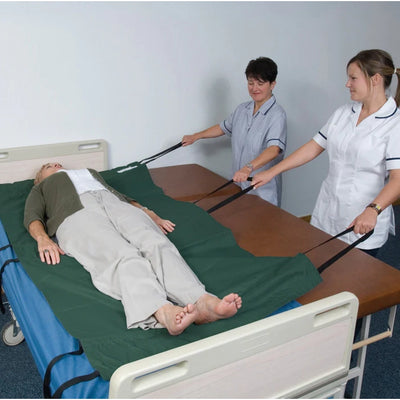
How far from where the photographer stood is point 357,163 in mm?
2002

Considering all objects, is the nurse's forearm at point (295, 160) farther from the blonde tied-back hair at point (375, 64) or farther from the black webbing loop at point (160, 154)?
the black webbing loop at point (160, 154)

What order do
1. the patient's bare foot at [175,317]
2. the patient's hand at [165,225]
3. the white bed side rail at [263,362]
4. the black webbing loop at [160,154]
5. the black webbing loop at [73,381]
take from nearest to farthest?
the white bed side rail at [263,362] < the black webbing loop at [73,381] < the patient's bare foot at [175,317] < the patient's hand at [165,225] < the black webbing loop at [160,154]

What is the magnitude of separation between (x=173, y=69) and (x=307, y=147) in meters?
1.15

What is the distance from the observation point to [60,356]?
4.18 feet

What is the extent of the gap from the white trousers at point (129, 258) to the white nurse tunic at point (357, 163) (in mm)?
872

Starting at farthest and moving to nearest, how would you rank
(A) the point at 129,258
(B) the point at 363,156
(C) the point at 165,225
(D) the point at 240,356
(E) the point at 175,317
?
(C) the point at 165,225 < (B) the point at 363,156 < (A) the point at 129,258 < (E) the point at 175,317 < (D) the point at 240,356

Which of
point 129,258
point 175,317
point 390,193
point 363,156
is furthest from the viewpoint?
point 363,156

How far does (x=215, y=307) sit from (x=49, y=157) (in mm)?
1687

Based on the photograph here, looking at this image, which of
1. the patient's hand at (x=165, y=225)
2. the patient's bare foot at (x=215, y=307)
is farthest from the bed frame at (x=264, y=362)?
the patient's hand at (x=165, y=225)

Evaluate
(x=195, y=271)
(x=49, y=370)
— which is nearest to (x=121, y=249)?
(x=195, y=271)

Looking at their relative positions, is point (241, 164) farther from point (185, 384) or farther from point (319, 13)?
point (185, 384)

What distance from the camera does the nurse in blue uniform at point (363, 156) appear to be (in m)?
1.84

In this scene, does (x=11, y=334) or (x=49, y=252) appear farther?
(x=11, y=334)

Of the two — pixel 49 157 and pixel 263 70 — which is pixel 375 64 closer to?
pixel 263 70
